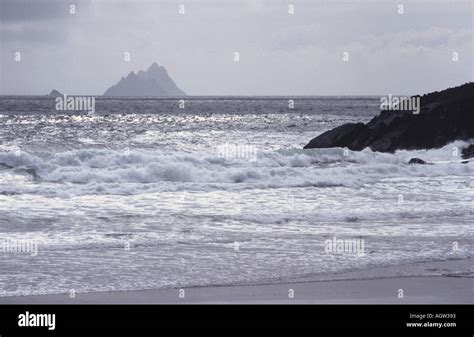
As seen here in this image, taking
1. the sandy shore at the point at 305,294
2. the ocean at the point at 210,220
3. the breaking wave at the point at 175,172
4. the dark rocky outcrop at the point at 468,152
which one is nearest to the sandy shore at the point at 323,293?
the sandy shore at the point at 305,294

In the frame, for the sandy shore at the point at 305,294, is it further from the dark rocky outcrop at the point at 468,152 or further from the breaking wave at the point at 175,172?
the dark rocky outcrop at the point at 468,152

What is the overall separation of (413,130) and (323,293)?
30.8m

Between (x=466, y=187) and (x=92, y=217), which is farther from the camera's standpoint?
(x=466, y=187)

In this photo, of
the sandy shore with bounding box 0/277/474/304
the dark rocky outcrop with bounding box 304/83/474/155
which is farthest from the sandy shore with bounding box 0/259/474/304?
the dark rocky outcrop with bounding box 304/83/474/155

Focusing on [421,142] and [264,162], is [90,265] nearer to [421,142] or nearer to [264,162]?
[264,162]

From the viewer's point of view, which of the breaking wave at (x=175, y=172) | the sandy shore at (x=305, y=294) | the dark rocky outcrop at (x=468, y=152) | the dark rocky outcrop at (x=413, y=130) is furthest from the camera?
the dark rocky outcrop at (x=413, y=130)

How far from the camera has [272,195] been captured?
69.0 ft

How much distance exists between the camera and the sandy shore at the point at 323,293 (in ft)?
30.1

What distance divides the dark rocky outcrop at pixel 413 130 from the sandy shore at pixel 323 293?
28.0 meters

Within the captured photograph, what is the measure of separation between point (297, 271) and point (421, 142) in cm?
2921

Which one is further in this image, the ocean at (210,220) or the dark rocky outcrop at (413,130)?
the dark rocky outcrop at (413,130)

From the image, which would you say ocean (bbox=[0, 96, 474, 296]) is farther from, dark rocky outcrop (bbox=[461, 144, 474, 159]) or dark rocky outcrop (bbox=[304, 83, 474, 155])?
dark rocky outcrop (bbox=[304, 83, 474, 155])

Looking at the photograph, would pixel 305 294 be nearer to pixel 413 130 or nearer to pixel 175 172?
pixel 175 172

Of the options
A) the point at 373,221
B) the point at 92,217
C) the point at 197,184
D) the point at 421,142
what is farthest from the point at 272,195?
the point at 421,142
